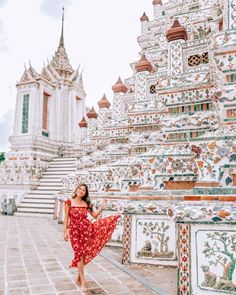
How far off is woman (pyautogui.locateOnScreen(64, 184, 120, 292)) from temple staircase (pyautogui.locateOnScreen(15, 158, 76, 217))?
9170 millimetres

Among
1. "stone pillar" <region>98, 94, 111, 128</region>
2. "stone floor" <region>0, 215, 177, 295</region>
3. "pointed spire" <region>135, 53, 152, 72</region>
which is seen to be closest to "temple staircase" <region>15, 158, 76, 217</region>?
"stone pillar" <region>98, 94, 111, 128</region>

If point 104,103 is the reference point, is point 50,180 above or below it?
below

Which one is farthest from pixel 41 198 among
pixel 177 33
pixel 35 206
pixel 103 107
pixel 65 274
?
pixel 65 274

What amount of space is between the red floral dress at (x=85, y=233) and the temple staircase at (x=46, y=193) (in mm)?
9217

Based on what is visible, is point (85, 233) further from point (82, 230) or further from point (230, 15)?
point (230, 15)

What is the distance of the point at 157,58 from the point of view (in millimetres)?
13531

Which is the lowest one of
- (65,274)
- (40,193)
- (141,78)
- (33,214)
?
(33,214)

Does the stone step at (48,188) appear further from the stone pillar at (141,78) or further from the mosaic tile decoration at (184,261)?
the mosaic tile decoration at (184,261)

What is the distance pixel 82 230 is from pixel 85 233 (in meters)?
0.05

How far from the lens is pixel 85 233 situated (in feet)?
12.1

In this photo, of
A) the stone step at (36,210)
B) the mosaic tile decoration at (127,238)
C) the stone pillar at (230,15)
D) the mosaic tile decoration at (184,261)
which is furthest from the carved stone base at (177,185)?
the stone step at (36,210)

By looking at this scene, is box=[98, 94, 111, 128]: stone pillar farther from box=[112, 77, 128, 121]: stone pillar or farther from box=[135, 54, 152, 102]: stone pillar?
box=[135, 54, 152, 102]: stone pillar

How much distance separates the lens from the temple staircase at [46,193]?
43.2 feet

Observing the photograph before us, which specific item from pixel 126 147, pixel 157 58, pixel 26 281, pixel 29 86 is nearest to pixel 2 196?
pixel 29 86
